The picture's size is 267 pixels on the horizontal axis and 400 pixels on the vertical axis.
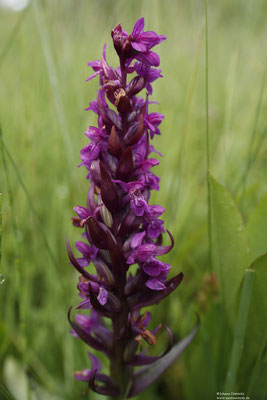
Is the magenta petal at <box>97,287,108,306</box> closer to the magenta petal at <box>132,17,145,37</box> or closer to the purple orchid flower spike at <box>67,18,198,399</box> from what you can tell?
the purple orchid flower spike at <box>67,18,198,399</box>

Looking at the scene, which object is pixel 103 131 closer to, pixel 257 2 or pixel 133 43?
pixel 133 43

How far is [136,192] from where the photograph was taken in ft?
2.92

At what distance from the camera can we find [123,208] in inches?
38.4

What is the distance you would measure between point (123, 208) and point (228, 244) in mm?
352

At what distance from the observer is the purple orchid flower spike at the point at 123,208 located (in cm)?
90

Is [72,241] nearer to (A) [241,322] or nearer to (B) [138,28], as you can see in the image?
(A) [241,322]

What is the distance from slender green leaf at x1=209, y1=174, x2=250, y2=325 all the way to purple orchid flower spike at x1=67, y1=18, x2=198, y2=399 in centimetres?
21

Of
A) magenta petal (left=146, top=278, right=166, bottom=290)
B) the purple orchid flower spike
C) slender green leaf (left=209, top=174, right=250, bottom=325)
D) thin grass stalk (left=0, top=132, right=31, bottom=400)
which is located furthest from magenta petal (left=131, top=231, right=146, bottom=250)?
thin grass stalk (left=0, top=132, right=31, bottom=400)

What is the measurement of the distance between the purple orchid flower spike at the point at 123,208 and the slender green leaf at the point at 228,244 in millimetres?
205

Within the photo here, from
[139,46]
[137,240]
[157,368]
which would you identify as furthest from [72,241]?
[139,46]

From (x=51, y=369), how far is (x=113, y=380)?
595 millimetres

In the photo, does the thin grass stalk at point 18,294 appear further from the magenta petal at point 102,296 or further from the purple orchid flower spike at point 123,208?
the magenta petal at point 102,296

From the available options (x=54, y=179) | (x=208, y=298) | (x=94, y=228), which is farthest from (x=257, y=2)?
(x=94, y=228)

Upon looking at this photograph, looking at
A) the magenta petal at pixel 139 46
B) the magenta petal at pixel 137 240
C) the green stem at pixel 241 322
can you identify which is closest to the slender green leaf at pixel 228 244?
the green stem at pixel 241 322
